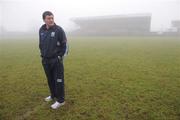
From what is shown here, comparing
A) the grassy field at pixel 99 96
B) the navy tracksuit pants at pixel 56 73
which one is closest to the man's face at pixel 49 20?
the navy tracksuit pants at pixel 56 73

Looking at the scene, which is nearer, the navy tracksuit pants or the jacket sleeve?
the jacket sleeve

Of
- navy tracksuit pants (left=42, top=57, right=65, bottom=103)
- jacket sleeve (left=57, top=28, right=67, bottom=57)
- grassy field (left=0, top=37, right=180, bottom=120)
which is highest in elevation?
jacket sleeve (left=57, top=28, right=67, bottom=57)

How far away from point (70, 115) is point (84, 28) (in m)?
61.2

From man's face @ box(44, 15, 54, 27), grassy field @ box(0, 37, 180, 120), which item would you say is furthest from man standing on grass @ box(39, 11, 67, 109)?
grassy field @ box(0, 37, 180, 120)

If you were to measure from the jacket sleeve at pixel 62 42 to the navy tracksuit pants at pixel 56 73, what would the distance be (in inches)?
6.5

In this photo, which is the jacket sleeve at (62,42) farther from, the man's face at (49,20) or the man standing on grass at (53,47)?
the man's face at (49,20)

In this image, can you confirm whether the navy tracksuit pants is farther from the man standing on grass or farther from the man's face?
the man's face

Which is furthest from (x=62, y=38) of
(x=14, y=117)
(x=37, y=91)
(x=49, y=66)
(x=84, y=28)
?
(x=84, y=28)

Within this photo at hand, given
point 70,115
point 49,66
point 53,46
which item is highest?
point 53,46

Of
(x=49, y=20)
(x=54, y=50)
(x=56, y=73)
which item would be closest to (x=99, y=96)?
(x=56, y=73)

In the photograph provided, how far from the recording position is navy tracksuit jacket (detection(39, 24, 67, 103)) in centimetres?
453

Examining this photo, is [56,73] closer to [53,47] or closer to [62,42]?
[53,47]

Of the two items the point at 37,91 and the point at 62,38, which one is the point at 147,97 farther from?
the point at 37,91

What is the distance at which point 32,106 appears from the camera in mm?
5223
